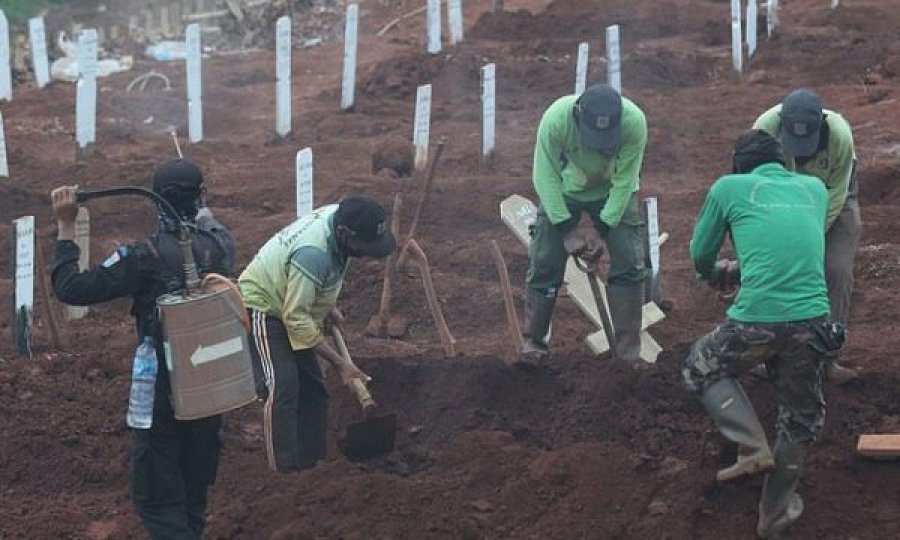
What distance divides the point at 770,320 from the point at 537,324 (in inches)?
110

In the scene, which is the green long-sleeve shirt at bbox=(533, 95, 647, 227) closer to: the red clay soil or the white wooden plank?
the red clay soil

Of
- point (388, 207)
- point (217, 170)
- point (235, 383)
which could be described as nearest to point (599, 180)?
point (235, 383)

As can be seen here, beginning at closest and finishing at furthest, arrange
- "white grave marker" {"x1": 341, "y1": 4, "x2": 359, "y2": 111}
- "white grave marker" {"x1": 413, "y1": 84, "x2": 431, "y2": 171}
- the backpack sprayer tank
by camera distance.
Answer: the backpack sprayer tank
"white grave marker" {"x1": 413, "y1": 84, "x2": 431, "y2": 171}
"white grave marker" {"x1": 341, "y1": 4, "x2": 359, "y2": 111}

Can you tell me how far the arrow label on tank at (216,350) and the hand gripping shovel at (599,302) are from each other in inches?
99.8

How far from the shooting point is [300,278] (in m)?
6.86

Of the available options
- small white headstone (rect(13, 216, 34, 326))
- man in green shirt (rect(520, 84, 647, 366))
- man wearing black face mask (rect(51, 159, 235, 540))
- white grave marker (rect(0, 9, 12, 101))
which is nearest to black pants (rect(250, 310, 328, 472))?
man wearing black face mask (rect(51, 159, 235, 540))

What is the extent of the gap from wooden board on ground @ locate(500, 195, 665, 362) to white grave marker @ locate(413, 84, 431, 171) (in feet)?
14.5

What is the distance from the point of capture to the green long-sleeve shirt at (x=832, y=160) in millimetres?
7445

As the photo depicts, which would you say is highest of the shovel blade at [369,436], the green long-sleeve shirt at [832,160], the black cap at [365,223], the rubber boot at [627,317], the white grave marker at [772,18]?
the white grave marker at [772,18]

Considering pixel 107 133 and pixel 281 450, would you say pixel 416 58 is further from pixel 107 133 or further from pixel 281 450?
pixel 281 450

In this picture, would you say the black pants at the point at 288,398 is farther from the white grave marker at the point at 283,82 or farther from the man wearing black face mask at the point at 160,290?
the white grave marker at the point at 283,82

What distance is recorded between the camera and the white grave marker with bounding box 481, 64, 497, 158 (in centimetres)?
1458

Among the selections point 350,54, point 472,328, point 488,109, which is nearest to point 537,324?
point 472,328

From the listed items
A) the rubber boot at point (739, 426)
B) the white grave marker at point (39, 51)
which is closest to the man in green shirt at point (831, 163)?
the rubber boot at point (739, 426)
